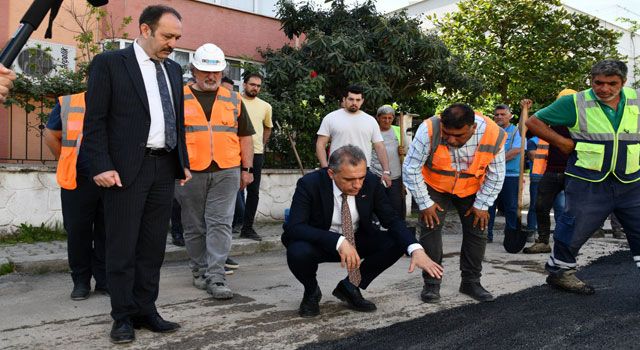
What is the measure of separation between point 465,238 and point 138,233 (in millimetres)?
2635

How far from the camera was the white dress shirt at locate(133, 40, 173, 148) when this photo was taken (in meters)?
3.91

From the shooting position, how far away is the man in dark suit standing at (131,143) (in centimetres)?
378

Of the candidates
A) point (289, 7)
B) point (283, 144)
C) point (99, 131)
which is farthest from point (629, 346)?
point (289, 7)

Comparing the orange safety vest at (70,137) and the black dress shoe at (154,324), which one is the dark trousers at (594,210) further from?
the orange safety vest at (70,137)

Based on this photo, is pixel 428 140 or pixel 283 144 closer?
pixel 428 140

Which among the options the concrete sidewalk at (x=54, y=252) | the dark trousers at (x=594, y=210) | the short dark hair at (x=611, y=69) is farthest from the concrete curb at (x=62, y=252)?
the short dark hair at (x=611, y=69)

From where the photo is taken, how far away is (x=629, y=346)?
371 cm

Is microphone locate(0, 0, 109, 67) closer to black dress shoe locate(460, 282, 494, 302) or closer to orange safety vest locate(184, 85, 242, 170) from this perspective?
orange safety vest locate(184, 85, 242, 170)

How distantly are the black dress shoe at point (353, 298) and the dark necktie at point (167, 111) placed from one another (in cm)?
166

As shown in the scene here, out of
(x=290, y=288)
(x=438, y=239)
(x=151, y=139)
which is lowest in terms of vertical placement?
(x=290, y=288)

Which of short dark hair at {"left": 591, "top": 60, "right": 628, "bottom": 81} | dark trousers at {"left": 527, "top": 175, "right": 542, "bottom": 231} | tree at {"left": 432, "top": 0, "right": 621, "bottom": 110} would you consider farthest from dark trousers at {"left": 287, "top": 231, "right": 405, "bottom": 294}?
tree at {"left": 432, "top": 0, "right": 621, "bottom": 110}

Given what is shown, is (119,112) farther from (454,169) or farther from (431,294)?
(431,294)

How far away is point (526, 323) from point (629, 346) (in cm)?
67

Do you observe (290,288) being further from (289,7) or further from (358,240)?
(289,7)
